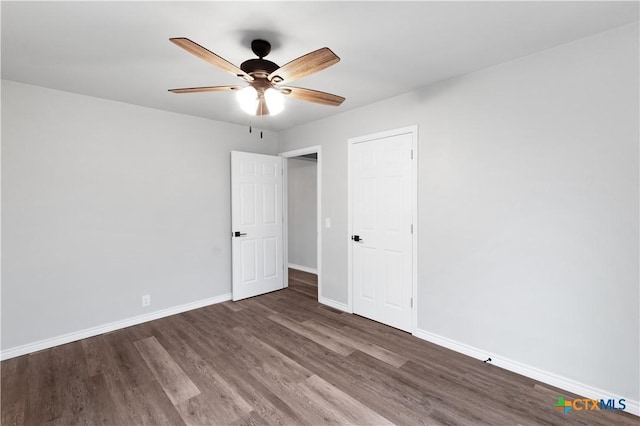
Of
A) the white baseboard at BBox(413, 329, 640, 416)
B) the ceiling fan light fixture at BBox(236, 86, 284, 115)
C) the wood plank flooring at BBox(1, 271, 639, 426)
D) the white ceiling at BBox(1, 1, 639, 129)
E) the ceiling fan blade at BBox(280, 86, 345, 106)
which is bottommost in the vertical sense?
the wood plank flooring at BBox(1, 271, 639, 426)

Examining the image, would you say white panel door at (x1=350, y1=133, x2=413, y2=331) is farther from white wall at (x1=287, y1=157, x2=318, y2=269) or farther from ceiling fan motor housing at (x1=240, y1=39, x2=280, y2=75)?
white wall at (x1=287, y1=157, x2=318, y2=269)

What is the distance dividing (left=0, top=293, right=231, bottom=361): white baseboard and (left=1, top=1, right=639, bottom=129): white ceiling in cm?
247

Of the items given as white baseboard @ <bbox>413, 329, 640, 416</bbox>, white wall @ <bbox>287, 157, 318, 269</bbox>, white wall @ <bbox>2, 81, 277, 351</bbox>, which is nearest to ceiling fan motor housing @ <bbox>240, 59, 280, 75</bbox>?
white wall @ <bbox>2, 81, 277, 351</bbox>

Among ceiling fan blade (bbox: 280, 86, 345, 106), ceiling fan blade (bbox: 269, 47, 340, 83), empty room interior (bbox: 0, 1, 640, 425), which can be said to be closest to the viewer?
ceiling fan blade (bbox: 269, 47, 340, 83)

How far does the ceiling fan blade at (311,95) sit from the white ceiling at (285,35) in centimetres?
35

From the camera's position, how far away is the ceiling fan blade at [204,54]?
1.48m

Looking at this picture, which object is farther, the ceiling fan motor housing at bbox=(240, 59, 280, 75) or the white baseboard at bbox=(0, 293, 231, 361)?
the white baseboard at bbox=(0, 293, 231, 361)

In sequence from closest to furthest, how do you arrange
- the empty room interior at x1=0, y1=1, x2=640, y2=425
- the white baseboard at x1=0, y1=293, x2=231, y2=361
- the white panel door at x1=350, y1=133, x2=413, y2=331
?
the empty room interior at x1=0, y1=1, x2=640, y2=425 < the white baseboard at x1=0, y1=293, x2=231, y2=361 < the white panel door at x1=350, y1=133, x2=413, y2=331

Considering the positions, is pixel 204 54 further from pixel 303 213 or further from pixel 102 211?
pixel 303 213

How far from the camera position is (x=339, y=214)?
3826 mm

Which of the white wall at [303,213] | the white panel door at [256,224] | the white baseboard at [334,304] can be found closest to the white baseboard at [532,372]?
the white baseboard at [334,304]

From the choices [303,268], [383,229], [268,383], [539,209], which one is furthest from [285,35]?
[303,268]

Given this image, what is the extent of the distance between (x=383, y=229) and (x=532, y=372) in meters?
1.77

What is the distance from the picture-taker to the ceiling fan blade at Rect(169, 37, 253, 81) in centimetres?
148
